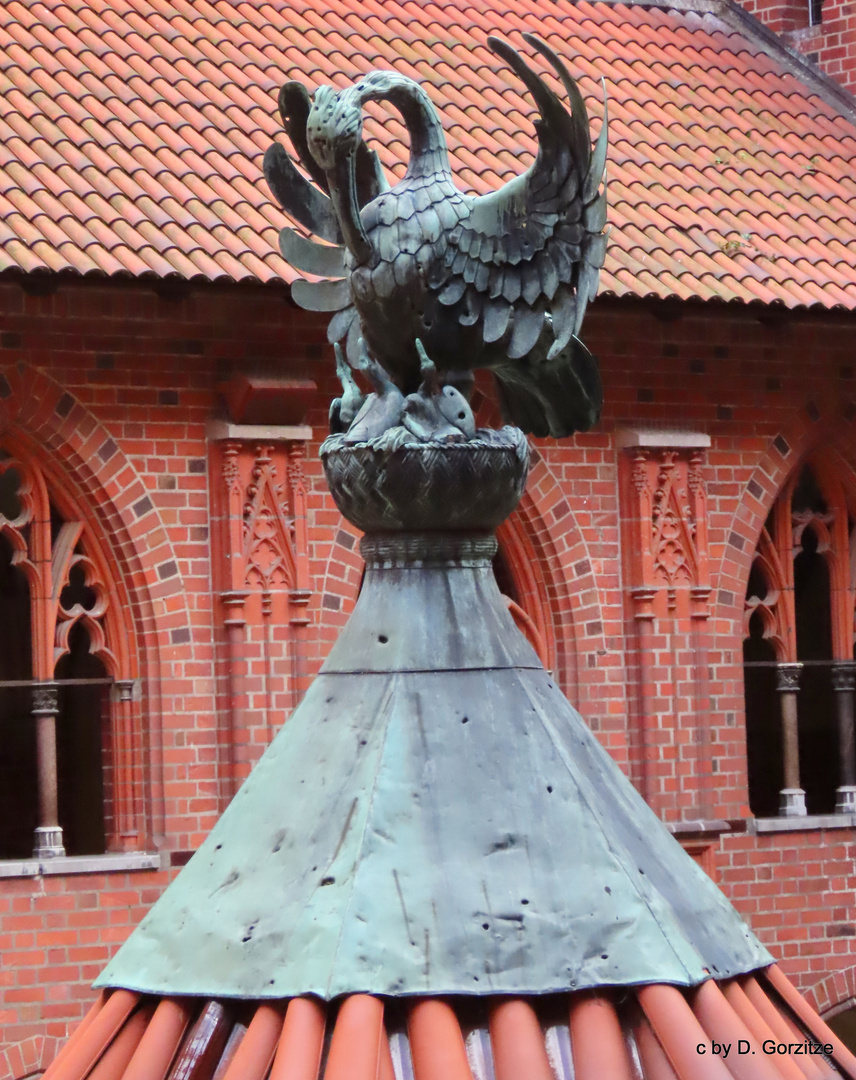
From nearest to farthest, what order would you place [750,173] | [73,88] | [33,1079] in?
[33,1079] → [73,88] → [750,173]

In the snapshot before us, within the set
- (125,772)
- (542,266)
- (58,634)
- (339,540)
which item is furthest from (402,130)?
(542,266)

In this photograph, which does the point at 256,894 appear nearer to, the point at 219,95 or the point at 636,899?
the point at 636,899

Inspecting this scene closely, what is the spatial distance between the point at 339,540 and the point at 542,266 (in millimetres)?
7458

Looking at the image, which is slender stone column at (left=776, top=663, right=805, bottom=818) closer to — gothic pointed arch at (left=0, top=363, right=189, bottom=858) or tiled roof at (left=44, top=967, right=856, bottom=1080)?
gothic pointed arch at (left=0, top=363, right=189, bottom=858)

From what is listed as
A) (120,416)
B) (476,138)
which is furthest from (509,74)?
(120,416)

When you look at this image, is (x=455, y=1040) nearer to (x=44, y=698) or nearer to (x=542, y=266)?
(x=542, y=266)

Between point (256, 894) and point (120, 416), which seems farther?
point (120, 416)

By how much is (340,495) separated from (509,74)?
9789mm

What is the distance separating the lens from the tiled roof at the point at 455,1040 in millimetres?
2080

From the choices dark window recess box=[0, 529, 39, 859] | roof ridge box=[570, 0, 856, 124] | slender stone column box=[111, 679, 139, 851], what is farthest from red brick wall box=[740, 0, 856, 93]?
slender stone column box=[111, 679, 139, 851]

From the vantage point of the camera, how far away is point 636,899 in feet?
7.50

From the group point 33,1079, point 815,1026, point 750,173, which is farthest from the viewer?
point 750,173

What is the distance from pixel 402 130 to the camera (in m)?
10.8

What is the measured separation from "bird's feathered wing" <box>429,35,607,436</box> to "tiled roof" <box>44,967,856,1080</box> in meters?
0.88
